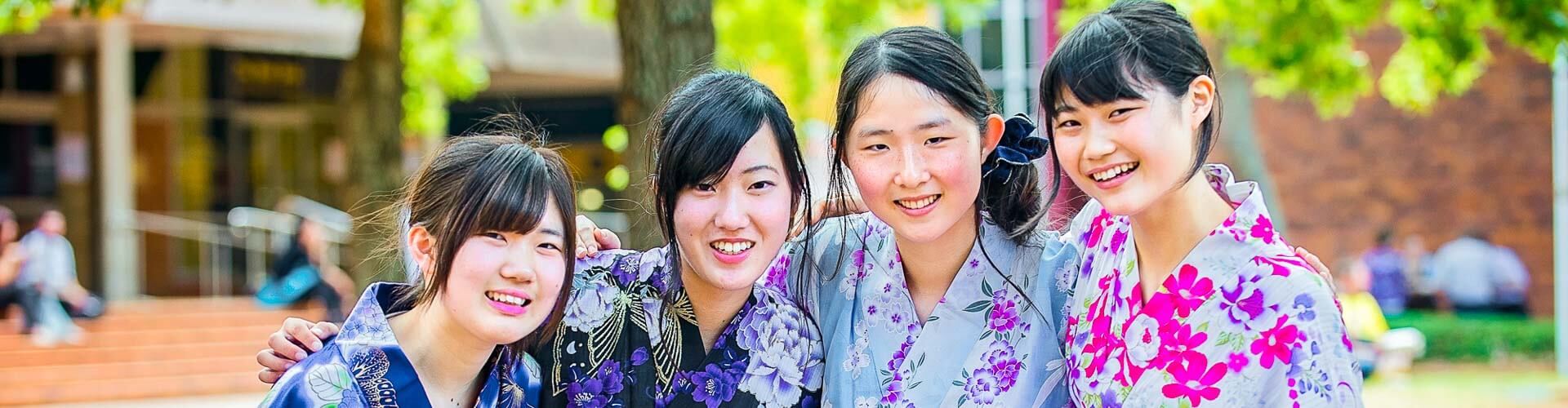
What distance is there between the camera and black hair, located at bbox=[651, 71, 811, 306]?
280 centimetres

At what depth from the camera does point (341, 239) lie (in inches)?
611

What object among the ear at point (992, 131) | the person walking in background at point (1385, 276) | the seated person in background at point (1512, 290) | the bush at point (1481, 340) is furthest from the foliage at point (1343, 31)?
the seated person in background at point (1512, 290)

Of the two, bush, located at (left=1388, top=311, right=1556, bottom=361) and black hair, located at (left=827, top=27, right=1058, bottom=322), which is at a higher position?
black hair, located at (left=827, top=27, right=1058, bottom=322)

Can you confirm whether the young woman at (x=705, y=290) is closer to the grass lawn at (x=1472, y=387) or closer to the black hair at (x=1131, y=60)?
the black hair at (x=1131, y=60)

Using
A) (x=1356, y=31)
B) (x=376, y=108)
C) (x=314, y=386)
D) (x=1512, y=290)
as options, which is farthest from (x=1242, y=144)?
(x=314, y=386)

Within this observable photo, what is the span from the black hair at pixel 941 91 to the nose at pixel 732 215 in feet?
0.97

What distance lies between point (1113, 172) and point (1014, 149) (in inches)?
16.1

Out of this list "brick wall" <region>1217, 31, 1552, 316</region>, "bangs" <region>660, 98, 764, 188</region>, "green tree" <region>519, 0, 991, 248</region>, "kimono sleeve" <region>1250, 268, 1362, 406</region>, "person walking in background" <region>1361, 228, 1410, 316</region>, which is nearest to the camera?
"kimono sleeve" <region>1250, 268, 1362, 406</region>

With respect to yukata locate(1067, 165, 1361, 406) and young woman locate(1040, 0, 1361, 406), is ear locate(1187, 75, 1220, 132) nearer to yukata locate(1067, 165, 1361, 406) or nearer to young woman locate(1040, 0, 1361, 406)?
young woman locate(1040, 0, 1361, 406)

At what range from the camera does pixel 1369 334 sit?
11891mm

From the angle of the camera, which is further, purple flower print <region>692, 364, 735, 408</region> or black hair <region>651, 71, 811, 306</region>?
purple flower print <region>692, 364, 735, 408</region>

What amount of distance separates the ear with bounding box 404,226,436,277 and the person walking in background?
14.5 meters

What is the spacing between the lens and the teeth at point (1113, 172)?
2.60m

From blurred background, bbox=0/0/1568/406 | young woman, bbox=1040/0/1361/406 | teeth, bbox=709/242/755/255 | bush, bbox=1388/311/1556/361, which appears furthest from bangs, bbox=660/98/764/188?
bush, bbox=1388/311/1556/361
